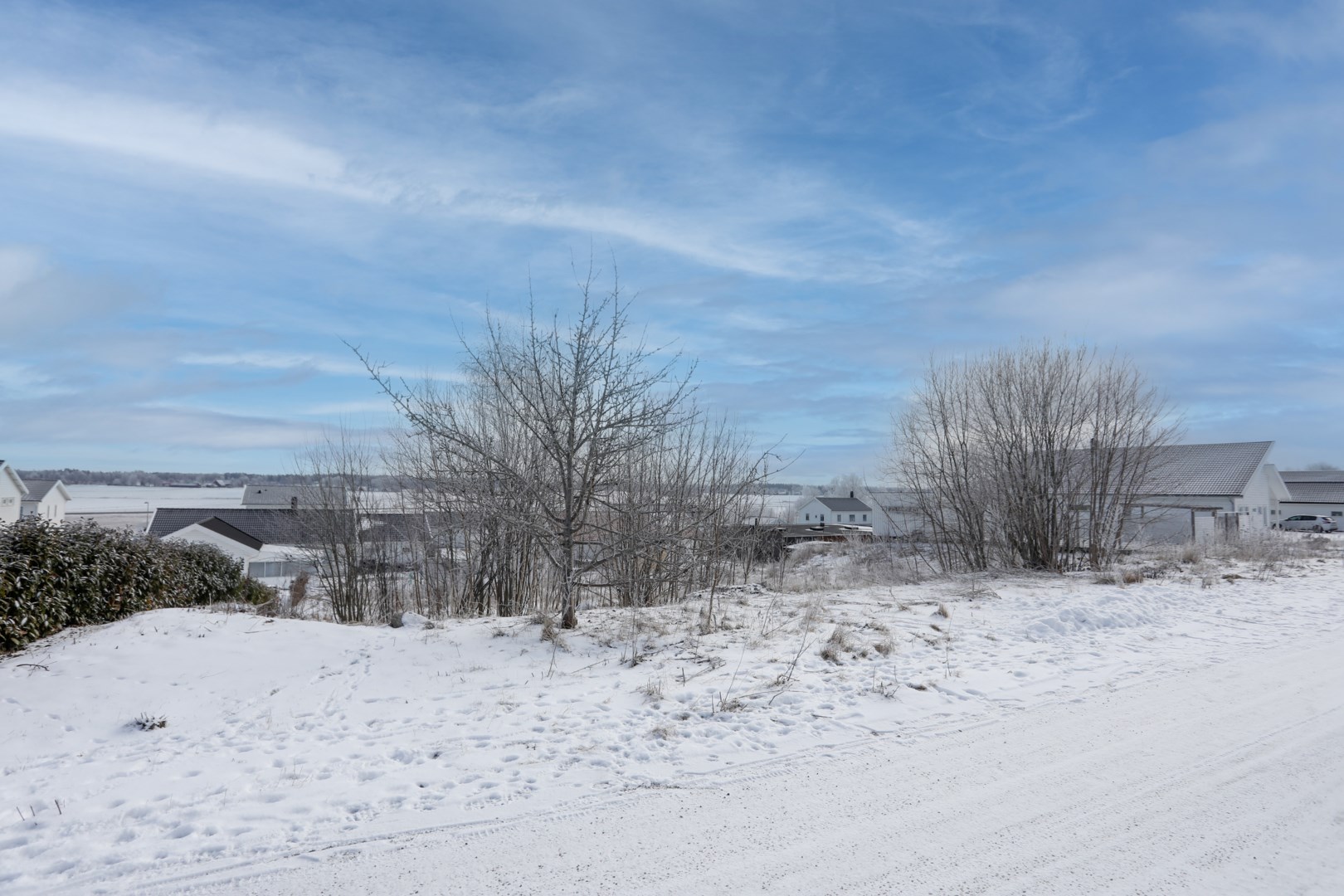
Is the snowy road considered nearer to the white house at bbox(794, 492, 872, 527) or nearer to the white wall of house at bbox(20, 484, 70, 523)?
the white wall of house at bbox(20, 484, 70, 523)

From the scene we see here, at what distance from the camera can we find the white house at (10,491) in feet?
136

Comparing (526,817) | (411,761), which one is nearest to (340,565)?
(411,761)

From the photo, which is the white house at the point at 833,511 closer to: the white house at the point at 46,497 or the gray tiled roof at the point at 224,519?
the gray tiled roof at the point at 224,519

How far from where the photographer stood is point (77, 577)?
8.45 m

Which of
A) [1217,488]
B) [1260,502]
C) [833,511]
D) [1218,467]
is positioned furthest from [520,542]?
[833,511]

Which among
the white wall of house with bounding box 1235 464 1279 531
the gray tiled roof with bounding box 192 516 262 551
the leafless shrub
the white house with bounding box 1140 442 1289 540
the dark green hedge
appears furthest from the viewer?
the gray tiled roof with bounding box 192 516 262 551

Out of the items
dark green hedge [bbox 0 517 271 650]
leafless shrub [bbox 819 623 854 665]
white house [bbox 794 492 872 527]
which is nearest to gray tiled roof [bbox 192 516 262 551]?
dark green hedge [bbox 0 517 271 650]

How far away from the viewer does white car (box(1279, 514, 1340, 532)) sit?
1750 inches

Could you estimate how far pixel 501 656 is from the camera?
8109 mm

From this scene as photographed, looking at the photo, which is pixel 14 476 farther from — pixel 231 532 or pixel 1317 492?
pixel 1317 492

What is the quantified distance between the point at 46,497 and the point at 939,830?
199ft

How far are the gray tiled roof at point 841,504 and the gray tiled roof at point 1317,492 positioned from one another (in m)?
31.7

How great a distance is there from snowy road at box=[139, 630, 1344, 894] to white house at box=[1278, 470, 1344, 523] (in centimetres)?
6142

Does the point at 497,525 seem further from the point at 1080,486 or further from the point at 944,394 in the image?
the point at 1080,486
